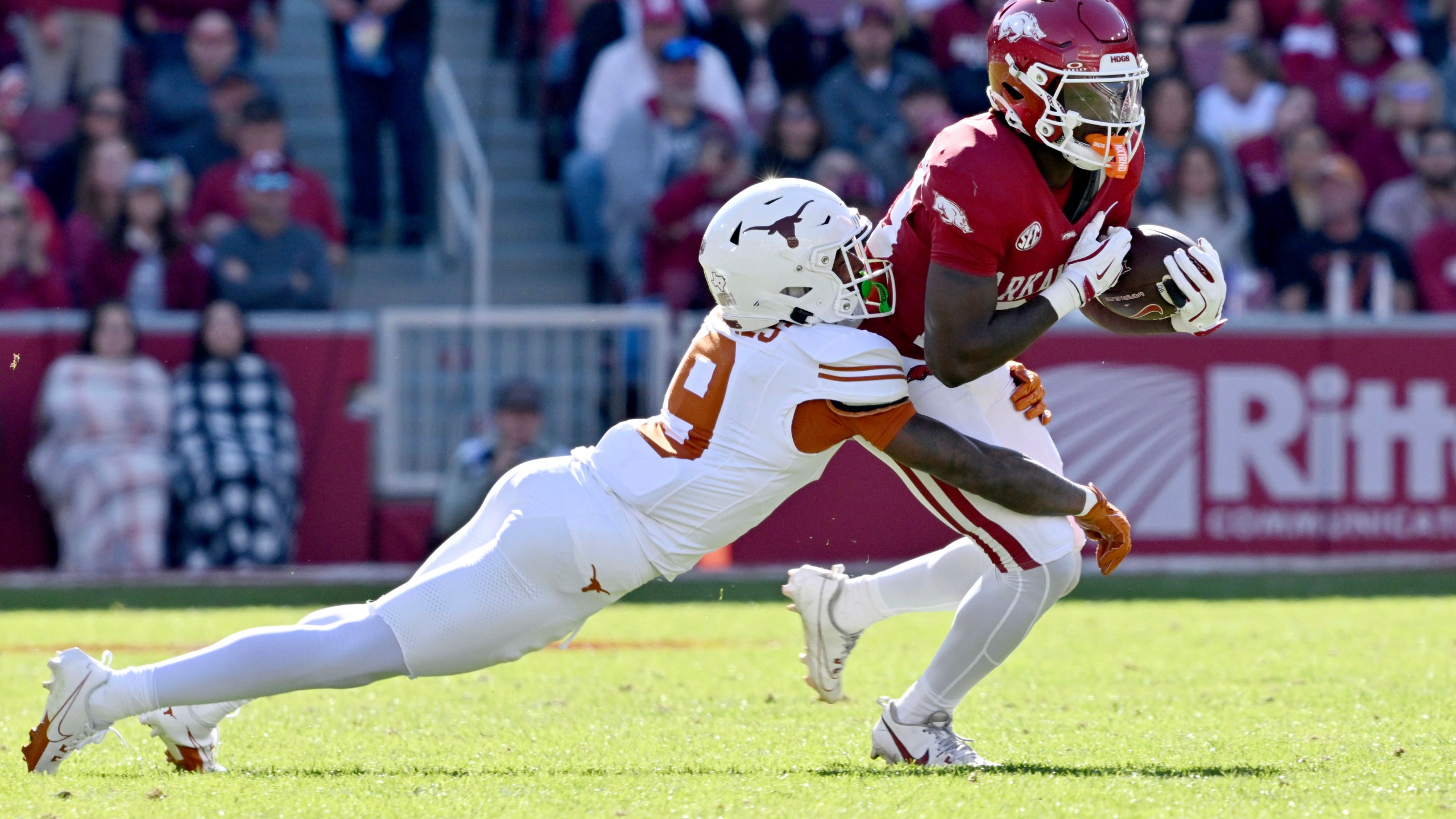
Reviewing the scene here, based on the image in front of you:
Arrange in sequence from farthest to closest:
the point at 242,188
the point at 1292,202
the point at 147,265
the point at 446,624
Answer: the point at 1292,202 < the point at 242,188 < the point at 147,265 < the point at 446,624

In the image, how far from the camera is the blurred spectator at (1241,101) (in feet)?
39.0

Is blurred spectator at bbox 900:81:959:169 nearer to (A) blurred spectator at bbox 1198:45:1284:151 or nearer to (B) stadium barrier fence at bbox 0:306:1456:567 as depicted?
(B) stadium barrier fence at bbox 0:306:1456:567

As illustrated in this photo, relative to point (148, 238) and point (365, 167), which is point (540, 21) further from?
point (148, 238)

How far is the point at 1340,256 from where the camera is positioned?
10836 millimetres

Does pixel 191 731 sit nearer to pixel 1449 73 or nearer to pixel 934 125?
pixel 934 125

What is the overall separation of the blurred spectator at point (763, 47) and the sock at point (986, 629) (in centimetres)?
741

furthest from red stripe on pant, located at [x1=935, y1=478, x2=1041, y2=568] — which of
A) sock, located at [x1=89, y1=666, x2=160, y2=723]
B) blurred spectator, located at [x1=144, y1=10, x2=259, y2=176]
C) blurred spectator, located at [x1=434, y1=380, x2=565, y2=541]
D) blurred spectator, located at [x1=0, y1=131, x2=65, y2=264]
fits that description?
blurred spectator, located at [x1=144, y1=10, x2=259, y2=176]

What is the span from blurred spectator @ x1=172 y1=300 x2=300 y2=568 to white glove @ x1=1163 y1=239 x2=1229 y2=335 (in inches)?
231

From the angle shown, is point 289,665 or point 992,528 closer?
point 289,665

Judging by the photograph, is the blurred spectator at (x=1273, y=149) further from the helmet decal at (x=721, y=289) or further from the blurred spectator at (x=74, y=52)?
the helmet decal at (x=721, y=289)

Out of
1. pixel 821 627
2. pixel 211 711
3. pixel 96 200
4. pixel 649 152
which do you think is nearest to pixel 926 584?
pixel 821 627

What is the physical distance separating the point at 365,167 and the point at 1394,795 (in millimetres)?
8504

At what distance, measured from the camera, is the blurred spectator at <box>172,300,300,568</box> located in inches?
360

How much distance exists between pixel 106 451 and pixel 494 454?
194cm
